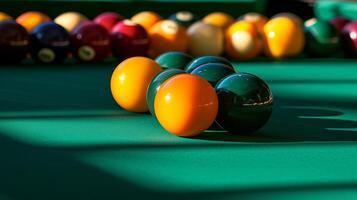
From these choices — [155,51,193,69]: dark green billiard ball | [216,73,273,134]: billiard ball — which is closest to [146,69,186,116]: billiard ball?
[216,73,273,134]: billiard ball

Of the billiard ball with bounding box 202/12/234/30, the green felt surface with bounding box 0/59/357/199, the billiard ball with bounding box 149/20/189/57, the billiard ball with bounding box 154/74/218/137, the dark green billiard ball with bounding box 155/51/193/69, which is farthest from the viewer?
the billiard ball with bounding box 202/12/234/30

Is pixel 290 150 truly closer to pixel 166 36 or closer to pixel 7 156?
pixel 7 156

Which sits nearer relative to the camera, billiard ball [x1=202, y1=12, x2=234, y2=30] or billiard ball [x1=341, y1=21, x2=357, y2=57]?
billiard ball [x1=341, y1=21, x2=357, y2=57]

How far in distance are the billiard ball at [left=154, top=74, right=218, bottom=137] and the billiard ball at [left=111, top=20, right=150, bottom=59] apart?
3516mm

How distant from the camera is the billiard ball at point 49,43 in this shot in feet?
23.4

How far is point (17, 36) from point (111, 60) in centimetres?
127

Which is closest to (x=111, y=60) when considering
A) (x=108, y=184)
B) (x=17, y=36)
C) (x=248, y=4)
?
(x=17, y=36)

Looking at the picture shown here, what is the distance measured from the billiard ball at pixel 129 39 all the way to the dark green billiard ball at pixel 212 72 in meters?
2.94

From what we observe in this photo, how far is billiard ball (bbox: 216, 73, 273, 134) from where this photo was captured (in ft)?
13.1

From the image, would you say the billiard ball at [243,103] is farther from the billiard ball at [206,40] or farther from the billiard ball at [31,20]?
the billiard ball at [31,20]

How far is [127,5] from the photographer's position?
950cm

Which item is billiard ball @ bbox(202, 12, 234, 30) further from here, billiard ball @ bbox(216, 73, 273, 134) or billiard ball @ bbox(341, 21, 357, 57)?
billiard ball @ bbox(216, 73, 273, 134)

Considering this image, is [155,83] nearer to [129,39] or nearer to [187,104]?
[187,104]

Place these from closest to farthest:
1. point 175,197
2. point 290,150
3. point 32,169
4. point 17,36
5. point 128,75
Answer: point 175,197, point 32,169, point 290,150, point 128,75, point 17,36
